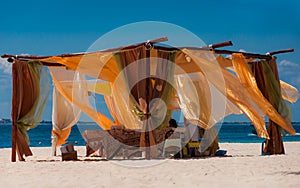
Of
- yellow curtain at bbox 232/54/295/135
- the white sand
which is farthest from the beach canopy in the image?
the white sand

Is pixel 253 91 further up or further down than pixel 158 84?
further down

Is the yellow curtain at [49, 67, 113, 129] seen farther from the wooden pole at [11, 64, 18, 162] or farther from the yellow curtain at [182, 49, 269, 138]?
the yellow curtain at [182, 49, 269, 138]

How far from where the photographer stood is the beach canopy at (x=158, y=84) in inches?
311

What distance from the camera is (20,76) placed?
27.3 feet

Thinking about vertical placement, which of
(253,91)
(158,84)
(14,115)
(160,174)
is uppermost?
(158,84)

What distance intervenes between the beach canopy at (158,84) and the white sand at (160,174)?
0.94 metres

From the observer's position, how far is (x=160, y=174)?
20.1 feet

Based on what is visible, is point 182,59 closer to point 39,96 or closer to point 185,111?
point 185,111

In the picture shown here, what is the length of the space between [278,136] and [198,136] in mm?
1573

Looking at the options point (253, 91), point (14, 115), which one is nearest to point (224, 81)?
point (253, 91)

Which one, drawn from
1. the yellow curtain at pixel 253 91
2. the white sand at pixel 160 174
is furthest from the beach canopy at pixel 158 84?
the white sand at pixel 160 174

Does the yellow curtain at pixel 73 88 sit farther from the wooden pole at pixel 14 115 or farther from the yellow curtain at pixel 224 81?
the yellow curtain at pixel 224 81

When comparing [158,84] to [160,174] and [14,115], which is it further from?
[14,115]

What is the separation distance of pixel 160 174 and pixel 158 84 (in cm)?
226
